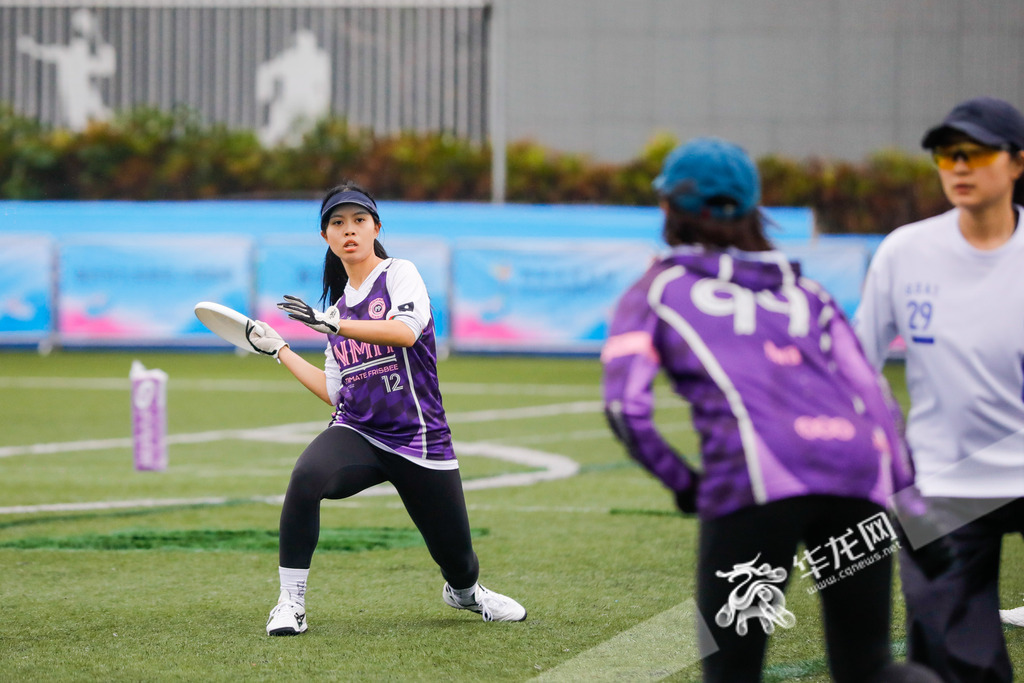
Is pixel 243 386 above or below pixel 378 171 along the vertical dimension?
below

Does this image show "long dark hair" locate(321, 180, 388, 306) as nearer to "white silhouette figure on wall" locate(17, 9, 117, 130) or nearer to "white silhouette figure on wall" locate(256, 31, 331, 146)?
"white silhouette figure on wall" locate(256, 31, 331, 146)

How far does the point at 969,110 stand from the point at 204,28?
33.0m

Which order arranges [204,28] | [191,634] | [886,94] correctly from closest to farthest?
1. [191,634]
2. [886,94]
3. [204,28]

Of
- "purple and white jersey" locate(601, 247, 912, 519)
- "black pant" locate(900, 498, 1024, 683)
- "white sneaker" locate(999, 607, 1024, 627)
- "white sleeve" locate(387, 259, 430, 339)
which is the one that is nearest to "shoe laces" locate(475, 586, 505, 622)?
"white sleeve" locate(387, 259, 430, 339)

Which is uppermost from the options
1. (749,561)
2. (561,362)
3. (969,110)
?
(969,110)

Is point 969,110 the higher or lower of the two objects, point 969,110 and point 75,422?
the higher

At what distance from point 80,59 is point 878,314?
112ft

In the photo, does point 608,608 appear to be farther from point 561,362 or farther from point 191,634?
point 561,362

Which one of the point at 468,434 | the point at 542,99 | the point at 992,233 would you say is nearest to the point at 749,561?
the point at 992,233

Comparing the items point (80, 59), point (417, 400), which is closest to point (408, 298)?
point (417, 400)

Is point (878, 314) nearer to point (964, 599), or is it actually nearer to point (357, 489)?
point (964, 599)

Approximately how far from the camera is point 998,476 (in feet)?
12.4

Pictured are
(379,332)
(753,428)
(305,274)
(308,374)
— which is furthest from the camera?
(305,274)

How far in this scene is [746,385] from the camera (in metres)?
3.12
